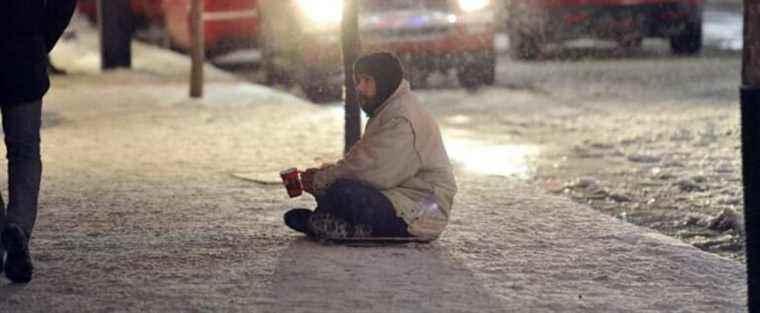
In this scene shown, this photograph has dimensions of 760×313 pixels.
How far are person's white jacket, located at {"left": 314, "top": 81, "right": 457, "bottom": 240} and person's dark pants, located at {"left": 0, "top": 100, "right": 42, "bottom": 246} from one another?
1386 millimetres

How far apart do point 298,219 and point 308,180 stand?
20 cm

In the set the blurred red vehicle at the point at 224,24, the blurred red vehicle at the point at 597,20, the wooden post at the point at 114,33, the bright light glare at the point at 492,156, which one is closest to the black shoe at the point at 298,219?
the bright light glare at the point at 492,156

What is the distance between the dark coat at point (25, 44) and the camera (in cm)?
652

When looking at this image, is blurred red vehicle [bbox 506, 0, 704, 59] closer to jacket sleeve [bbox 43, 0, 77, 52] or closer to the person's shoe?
the person's shoe

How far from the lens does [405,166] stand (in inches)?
284

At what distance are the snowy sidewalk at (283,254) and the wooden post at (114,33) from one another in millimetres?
8269

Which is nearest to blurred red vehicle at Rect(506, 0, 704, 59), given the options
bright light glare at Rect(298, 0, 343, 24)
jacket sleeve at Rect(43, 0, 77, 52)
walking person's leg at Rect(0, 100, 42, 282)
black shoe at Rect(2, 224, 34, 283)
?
bright light glare at Rect(298, 0, 343, 24)

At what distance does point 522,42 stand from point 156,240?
559 inches

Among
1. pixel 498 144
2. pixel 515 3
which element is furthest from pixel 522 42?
pixel 498 144

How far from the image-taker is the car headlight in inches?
657

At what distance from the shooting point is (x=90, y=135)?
12.6m

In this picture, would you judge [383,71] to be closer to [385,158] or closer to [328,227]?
[385,158]

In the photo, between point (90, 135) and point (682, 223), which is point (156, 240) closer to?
point (682, 223)

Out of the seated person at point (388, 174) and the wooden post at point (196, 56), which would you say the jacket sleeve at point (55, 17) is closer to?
the seated person at point (388, 174)
